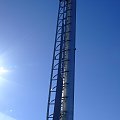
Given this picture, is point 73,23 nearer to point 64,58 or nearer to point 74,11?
point 74,11

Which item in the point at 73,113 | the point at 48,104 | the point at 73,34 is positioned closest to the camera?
the point at 73,113

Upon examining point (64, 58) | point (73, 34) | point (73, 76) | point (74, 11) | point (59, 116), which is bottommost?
point (59, 116)

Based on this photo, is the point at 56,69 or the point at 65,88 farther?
the point at 56,69

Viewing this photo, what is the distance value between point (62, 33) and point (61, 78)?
212 inches

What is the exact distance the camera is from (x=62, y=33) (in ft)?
111

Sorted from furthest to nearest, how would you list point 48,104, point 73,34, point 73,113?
point 73,34
point 48,104
point 73,113

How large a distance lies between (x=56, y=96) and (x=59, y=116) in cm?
206

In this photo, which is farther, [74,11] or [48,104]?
[74,11]

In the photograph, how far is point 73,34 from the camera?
3316 centimetres

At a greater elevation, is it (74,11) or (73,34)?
(74,11)

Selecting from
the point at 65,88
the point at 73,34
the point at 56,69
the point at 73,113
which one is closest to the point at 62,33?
the point at 73,34

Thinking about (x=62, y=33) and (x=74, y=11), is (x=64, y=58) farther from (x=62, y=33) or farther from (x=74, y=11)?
(x=74, y=11)

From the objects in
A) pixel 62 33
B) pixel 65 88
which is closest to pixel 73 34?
pixel 62 33

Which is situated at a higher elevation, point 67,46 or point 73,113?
point 67,46
